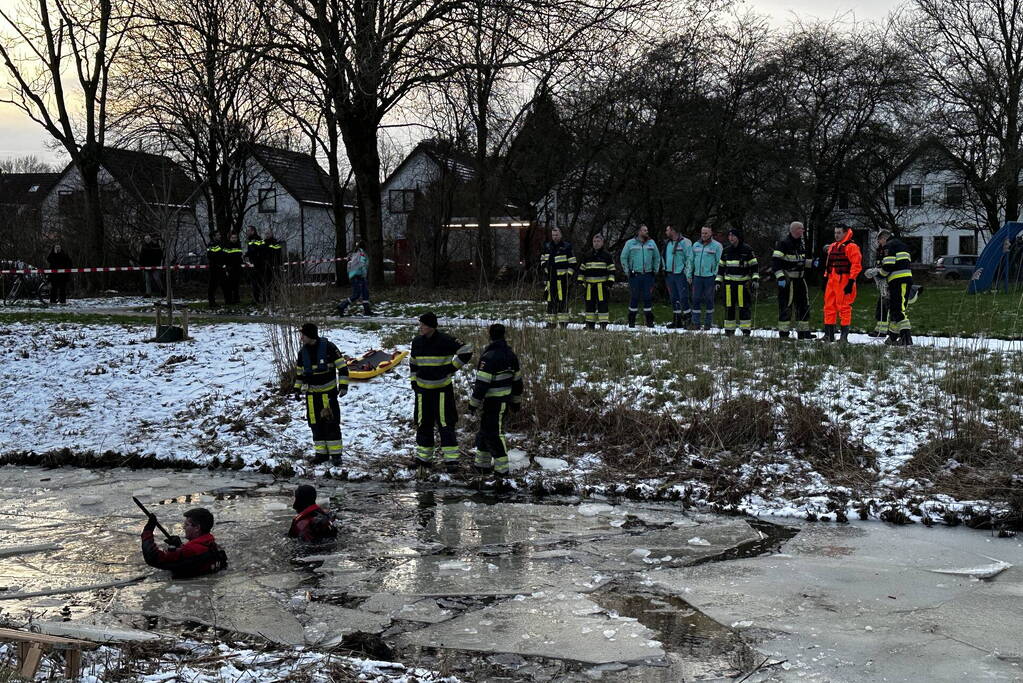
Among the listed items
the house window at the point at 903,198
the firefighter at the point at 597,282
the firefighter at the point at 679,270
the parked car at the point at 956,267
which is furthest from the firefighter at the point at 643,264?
the parked car at the point at 956,267

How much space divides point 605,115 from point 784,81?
276 inches

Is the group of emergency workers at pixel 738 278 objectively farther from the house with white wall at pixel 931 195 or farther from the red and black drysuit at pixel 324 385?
the house with white wall at pixel 931 195

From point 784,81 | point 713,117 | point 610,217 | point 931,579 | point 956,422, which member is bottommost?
point 931,579

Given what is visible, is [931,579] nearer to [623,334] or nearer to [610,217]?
[623,334]

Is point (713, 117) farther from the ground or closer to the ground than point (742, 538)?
farther from the ground

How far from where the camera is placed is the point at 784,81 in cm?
2894

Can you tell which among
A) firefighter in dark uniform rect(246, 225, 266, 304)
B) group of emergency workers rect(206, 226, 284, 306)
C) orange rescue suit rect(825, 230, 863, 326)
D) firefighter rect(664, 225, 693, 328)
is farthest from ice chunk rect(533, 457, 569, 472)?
firefighter in dark uniform rect(246, 225, 266, 304)

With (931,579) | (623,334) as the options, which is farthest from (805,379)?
(931,579)

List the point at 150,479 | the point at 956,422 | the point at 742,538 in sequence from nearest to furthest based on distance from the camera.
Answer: the point at 742,538, the point at 956,422, the point at 150,479

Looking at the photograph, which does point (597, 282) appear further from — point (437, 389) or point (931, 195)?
point (931, 195)

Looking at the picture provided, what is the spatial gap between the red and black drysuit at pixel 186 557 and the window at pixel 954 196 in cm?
3943

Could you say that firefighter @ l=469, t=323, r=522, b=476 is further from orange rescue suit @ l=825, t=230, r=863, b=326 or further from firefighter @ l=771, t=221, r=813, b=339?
orange rescue suit @ l=825, t=230, r=863, b=326

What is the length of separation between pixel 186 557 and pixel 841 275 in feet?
36.1

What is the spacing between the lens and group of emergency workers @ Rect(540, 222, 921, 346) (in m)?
14.6
